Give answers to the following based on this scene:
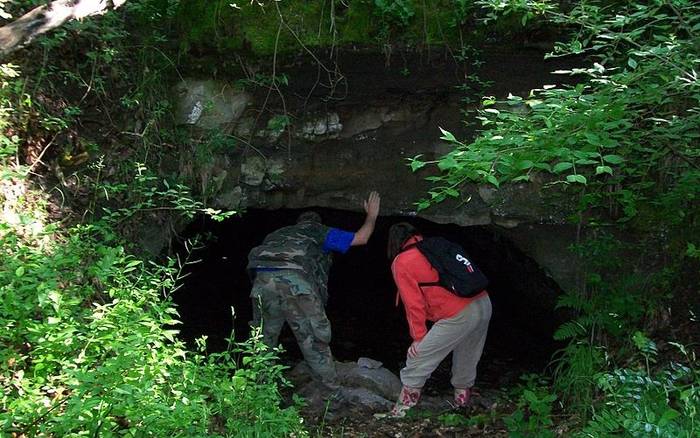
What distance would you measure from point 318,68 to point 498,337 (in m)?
3.73

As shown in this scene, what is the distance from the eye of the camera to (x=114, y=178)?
543 cm

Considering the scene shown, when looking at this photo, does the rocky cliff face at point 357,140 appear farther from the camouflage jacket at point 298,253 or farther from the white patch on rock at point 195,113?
the camouflage jacket at point 298,253

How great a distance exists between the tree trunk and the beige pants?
3339mm

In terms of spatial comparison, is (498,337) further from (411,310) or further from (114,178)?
(114,178)

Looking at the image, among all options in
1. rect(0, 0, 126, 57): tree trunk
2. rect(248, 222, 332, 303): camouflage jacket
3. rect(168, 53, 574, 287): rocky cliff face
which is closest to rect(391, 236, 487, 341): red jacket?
rect(248, 222, 332, 303): camouflage jacket

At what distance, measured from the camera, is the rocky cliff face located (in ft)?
19.5

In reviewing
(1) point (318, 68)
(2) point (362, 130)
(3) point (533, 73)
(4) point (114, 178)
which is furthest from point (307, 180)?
(3) point (533, 73)

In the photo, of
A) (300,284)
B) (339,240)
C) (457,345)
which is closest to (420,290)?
(457,345)

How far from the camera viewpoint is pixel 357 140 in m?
6.43

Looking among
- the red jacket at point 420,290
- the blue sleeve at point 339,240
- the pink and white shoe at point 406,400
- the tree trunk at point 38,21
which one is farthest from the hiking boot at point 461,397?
the tree trunk at point 38,21

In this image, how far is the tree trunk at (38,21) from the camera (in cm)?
314

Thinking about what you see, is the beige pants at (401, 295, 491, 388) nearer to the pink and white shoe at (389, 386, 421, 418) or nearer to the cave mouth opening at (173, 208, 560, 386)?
the pink and white shoe at (389, 386, 421, 418)

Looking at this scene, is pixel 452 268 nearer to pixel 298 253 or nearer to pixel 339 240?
pixel 339 240

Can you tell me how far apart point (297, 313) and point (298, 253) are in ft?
1.65
